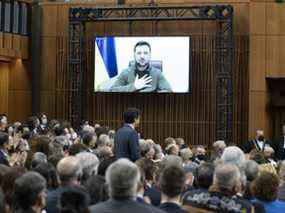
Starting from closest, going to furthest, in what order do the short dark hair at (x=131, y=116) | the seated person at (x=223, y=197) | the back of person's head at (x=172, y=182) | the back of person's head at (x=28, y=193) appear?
the back of person's head at (x=28, y=193), the back of person's head at (x=172, y=182), the seated person at (x=223, y=197), the short dark hair at (x=131, y=116)

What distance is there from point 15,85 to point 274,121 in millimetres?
8027

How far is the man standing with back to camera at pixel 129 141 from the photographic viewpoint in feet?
30.5

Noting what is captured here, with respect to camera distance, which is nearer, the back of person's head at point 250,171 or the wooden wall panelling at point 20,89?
the back of person's head at point 250,171

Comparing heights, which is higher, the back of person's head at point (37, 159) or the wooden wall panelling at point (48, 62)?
the wooden wall panelling at point (48, 62)

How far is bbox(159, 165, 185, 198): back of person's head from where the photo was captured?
5.07 meters

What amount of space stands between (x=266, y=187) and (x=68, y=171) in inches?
64.3

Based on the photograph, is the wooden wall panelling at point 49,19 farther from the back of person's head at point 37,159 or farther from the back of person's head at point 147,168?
the back of person's head at point 147,168

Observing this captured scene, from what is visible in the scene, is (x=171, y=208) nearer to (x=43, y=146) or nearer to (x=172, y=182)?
(x=172, y=182)

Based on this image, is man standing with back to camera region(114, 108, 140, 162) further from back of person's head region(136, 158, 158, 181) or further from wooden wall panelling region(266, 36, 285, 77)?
wooden wall panelling region(266, 36, 285, 77)

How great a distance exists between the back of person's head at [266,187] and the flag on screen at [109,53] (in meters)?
15.0

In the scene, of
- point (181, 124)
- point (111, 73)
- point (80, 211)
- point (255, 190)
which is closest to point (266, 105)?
point (181, 124)

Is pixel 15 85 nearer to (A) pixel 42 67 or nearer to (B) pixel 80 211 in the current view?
(A) pixel 42 67

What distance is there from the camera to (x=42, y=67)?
2219cm

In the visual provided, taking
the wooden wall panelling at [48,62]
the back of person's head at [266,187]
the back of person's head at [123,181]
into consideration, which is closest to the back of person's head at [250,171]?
the back of person's head at [266,187]
